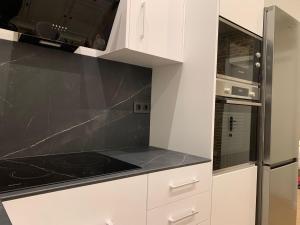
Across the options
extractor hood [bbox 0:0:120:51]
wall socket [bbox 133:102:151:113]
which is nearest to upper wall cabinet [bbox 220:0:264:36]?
extractor hood [bbox 0:0:120:51]

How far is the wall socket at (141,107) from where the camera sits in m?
1.82

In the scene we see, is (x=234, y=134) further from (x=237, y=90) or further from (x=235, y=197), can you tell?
(x=235, y=197)

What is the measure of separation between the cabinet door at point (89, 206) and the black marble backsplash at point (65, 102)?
623 millimetres

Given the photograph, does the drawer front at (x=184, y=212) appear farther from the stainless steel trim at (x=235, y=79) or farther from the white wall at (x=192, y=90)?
the stainless steel trim at (x=235, y=79)

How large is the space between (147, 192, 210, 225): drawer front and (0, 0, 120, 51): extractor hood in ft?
3.14

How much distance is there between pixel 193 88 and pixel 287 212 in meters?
1.31

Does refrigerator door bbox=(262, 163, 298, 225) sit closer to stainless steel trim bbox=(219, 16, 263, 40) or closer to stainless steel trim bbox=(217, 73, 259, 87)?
stainless steel trim bbox=(217, 73, 259, 87)

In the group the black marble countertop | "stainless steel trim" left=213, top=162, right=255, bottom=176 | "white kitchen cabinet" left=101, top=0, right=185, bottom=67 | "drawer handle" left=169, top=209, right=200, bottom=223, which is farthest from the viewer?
"stainless steel trim" left=213, top=162, right=255, bottom=176

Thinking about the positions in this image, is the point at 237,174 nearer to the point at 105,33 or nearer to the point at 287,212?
the point at 287,212

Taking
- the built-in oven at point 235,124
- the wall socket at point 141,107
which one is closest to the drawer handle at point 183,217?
the built-in oven at point 235,124

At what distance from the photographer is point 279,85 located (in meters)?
1.83

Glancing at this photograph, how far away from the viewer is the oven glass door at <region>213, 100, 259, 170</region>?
1.57 metres

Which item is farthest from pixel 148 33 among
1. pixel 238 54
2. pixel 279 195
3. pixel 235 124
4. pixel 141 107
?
pixel 279 195

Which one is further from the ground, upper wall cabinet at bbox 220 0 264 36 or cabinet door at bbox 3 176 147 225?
upper wall cabinet at bbox 220 0 264 36
